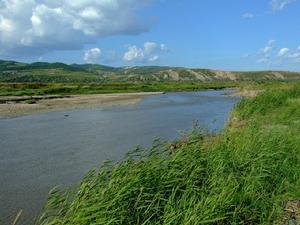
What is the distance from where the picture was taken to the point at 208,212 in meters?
7.75

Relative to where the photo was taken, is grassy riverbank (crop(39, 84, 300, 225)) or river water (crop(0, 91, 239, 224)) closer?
grassy riverbank (crop(39, 84, 300, 225))

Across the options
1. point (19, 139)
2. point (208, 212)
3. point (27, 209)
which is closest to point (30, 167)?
point (27, 209)

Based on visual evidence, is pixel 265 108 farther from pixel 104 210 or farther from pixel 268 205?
pixel 104 210

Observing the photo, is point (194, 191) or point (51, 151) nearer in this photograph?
point (194, 191)

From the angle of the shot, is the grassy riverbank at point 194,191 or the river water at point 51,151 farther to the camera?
the river water at point 51,151

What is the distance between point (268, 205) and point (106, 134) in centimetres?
2307

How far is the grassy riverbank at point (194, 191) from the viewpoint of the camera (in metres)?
7.83

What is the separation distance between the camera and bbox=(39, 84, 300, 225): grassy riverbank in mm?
7828

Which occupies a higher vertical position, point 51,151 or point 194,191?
point 194,191

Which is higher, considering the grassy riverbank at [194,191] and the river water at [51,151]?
the grassy riverbank at [194,191]

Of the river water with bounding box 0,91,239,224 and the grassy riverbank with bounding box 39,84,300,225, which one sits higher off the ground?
the grassy riverbank with bounding box 39,84,300,225

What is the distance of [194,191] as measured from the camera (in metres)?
8.93

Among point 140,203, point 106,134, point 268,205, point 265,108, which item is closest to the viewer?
point 140,203

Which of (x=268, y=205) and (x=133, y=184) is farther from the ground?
(x=133, y=184)
